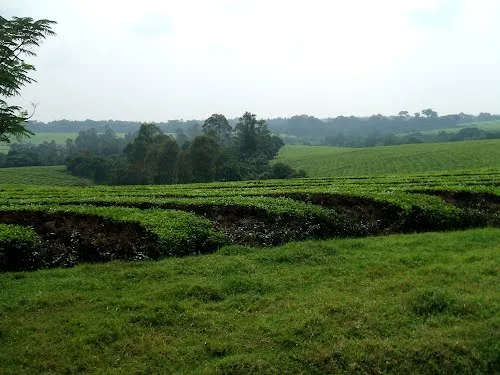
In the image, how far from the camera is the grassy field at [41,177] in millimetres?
69375

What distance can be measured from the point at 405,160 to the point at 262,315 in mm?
60911

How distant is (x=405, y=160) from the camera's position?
6506 centimetres

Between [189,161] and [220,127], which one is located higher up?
[220,127]

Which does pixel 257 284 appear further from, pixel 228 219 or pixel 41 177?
pixel 41 177

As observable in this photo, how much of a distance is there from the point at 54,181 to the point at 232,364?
240 feet

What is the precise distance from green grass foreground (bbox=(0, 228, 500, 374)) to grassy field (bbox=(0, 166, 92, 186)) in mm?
61774

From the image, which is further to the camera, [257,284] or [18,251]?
[18,251]

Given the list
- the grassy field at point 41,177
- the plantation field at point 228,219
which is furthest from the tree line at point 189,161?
the plantation field at point 228,219

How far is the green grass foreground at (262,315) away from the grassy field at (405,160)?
1841 inches

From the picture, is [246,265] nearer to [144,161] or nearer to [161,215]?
[161,215]

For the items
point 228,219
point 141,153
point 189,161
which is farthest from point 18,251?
point 141,153

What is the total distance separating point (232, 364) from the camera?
708 cm

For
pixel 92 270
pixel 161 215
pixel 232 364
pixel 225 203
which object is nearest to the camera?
pixel 232 364

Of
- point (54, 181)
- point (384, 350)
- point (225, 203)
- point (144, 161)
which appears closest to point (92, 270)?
point (225, 203)
